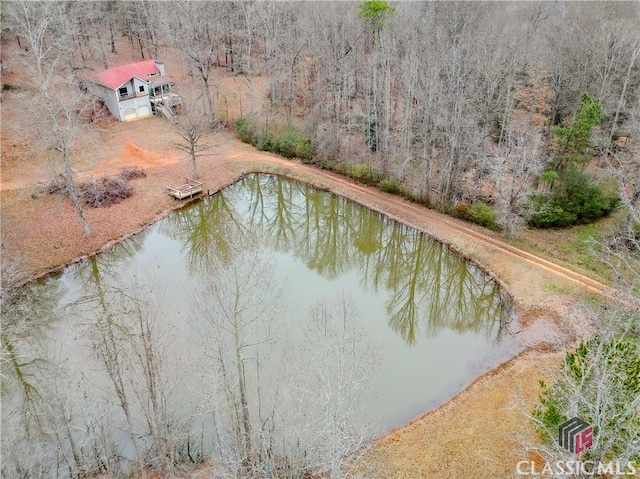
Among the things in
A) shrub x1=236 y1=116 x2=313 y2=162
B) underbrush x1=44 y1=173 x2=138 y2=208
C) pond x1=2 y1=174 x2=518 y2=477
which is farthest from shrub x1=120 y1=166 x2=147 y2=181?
shrub x1=236 y1=116 x2=313 y2=162

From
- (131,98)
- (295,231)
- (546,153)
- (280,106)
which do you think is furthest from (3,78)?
(546,153)

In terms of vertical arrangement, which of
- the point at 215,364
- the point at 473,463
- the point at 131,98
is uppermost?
the point at 131,98

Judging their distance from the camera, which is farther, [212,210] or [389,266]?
[212,210]

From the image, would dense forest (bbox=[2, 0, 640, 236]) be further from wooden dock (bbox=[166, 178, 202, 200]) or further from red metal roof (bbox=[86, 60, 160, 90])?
wooden dock (bbox=[166, 178, 202, 200])

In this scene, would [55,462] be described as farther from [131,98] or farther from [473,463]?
[131,98]

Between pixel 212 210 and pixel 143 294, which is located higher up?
pixel 143 294

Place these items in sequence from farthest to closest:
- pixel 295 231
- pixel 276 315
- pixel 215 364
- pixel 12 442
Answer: pixel 295 231, pixel 276 315, pixel 215 364, pixel 12 442

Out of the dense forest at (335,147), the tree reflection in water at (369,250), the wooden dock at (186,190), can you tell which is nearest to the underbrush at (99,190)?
the dense forest at (335,147)

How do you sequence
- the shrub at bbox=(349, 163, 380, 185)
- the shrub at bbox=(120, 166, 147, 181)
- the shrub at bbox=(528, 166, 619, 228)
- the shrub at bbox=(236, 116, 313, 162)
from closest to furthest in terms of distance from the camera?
the shrub at bbox=(528, 166, 619, 228) < the shrub at bbox=(120, 166, 147, 181) < the shrub at bbox=(349, 163, 380, 185) < the shrub at bbox=(236, 116, 313, 162)
